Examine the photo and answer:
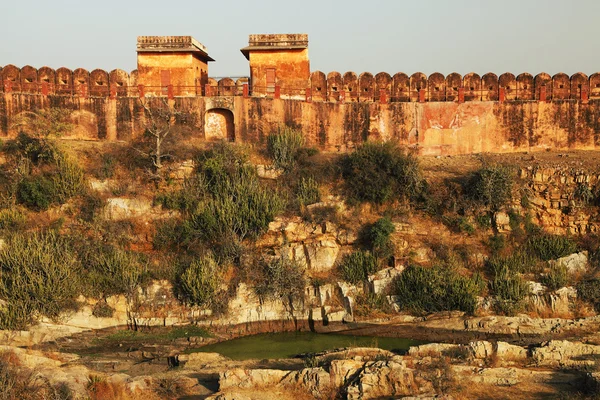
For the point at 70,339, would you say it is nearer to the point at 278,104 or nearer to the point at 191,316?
the point at 191,316

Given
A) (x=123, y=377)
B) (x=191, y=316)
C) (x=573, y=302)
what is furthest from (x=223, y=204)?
(x=573, y=302)

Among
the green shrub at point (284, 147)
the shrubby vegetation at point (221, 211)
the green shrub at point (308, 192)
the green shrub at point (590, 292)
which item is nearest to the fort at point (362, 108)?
the green shrub at point (284, 147)

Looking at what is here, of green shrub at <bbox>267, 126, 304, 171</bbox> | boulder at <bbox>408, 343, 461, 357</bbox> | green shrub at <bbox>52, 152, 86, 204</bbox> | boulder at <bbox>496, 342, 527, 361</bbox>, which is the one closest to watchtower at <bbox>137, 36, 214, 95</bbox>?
green shrub at <bbox>267, 126, 304, 171</bbox>

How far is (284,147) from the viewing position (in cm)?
1925

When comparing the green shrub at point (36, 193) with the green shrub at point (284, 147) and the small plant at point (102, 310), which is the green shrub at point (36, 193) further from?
the green shrub at point (284, 147)

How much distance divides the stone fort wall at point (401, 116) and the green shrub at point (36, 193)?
346cm

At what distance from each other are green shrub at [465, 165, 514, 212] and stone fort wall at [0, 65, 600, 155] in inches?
118

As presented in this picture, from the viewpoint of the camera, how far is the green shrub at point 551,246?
1677 centimetres

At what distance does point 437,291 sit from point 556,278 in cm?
289

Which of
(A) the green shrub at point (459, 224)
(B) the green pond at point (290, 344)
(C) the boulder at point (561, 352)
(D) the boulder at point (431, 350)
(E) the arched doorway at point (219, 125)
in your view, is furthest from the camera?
(E) the arched doorway at point (219, 125)

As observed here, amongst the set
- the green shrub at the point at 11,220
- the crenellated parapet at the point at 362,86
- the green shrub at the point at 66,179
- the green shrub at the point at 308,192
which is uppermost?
the crenellated parapet at the point at 362,86

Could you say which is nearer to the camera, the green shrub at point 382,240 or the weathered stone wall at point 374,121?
the green shrub at point 382,240

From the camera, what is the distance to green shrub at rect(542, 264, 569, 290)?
15.9 m

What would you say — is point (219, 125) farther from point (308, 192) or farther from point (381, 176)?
point (381, 176)
